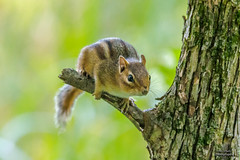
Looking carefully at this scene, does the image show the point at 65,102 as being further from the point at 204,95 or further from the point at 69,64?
the point at 204,95

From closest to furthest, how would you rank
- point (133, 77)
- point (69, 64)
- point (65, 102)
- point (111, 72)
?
1. point (133, 77)
2. point (111, 72)
3. point (65, 102)
4. point (69, 64)

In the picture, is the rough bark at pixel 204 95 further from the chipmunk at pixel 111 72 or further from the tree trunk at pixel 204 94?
the chipmunk at pixel 111 72

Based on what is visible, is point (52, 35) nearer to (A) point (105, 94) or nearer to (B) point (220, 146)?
(A) point (105, 94)

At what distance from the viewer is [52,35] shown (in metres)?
3.41

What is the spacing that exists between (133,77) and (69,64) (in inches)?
37.7

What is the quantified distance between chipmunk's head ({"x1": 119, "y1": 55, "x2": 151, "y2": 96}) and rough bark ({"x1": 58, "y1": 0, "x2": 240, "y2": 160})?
0.33 m

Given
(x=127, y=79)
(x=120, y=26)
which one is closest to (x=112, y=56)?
(x=127, y=79)

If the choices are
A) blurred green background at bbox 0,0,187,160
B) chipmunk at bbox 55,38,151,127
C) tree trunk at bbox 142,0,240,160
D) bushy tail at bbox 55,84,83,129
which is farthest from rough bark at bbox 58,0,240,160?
bushy tail at bbox 55,84,83,129

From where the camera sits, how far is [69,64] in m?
2.88

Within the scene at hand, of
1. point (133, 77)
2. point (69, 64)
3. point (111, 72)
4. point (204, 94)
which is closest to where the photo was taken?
point (204, 94)

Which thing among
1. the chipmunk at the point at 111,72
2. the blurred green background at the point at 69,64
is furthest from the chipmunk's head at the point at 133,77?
the blurred green background at the point at 69,64

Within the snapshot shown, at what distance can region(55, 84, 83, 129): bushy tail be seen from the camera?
2.37 metres

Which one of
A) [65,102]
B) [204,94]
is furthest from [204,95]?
[65,102]

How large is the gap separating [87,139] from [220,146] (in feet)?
3.74
